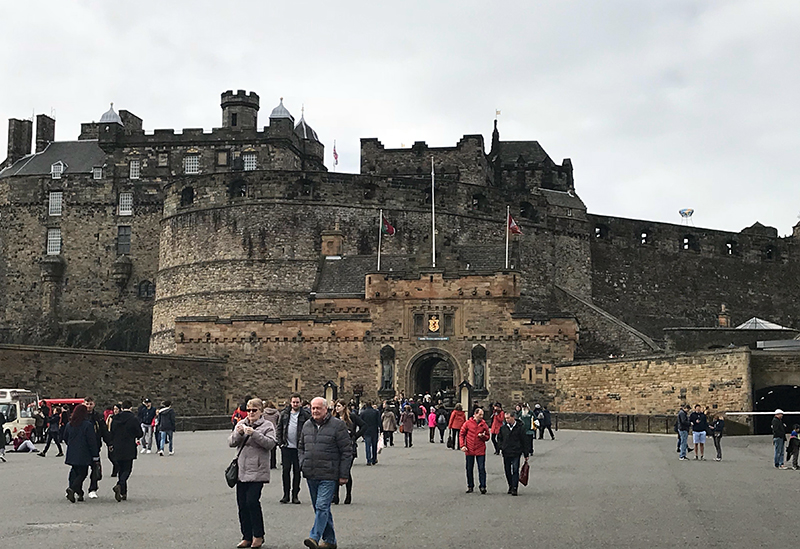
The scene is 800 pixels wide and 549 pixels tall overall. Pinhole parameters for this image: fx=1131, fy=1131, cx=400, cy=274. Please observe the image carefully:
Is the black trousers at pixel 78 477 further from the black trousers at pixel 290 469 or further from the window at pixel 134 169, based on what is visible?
the window at pixel 134 169

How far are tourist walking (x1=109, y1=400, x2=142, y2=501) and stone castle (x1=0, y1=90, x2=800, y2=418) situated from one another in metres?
24.8

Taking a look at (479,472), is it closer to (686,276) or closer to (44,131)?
(686,276)

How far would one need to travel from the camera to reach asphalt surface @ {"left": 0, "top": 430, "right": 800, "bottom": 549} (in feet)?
32.4

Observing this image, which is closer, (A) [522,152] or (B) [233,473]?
(B) [233,473]

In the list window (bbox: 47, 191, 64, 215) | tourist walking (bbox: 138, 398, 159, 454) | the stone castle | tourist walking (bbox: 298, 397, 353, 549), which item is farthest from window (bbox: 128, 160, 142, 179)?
tourist walking (bbox: 298, 397, 353, 549)

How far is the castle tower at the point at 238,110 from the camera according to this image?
5491 centimetres

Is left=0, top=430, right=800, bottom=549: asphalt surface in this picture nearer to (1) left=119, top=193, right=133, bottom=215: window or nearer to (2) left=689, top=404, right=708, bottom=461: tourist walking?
(2) left=689, top=404, right=708, bottom=461: tourist walking

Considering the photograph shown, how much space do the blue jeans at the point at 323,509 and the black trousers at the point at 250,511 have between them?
1.46ft

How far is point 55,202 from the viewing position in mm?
54156

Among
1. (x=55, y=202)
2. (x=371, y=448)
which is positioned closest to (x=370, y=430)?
(x=371, y=448)

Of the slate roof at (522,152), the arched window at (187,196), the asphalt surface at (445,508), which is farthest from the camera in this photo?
the slate roof at (522,152)

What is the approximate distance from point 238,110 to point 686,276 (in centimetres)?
2452

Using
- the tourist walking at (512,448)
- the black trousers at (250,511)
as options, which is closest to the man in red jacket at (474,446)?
the tourist walking at (512,448)

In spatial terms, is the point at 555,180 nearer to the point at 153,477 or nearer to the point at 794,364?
the point at 794,364
